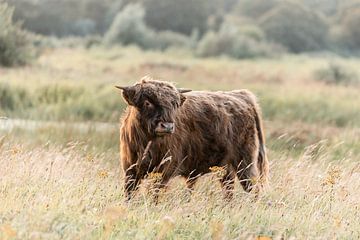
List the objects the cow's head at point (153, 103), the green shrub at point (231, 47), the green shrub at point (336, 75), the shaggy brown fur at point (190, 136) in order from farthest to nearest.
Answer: the green shrub at point (231, 47), the green shrub at point (336, 75), the shaggy brown fur at point (190, 136), the cow's head at point (153, 103)

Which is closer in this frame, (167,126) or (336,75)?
(167,126)

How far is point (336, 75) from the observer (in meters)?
32.1

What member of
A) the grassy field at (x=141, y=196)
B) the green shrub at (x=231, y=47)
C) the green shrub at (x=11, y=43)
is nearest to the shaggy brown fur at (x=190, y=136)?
the grassy field at (x=141, y=196)

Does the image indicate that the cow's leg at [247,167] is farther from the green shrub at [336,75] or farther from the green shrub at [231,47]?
the green shrub at [231,47]

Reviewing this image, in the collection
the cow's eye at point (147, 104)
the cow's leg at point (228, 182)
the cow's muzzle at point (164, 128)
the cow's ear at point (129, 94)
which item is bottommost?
the cow's leg at point (228, 182)

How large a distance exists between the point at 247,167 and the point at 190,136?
890 mm

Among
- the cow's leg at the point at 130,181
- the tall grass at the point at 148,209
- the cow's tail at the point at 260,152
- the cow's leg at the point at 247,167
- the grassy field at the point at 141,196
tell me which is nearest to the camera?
the tall grass at the point at 148,209

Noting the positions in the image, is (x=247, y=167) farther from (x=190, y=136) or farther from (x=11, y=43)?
(x=11, y=43)

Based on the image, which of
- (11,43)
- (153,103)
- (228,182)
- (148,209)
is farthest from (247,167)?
(11,43)

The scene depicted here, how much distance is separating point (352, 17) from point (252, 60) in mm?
16090

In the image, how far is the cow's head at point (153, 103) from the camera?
26.4ft

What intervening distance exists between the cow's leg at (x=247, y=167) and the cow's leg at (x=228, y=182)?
89mm

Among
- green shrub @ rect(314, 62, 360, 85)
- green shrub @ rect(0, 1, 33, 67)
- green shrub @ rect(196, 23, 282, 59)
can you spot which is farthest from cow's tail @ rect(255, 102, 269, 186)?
green shrub @ rect(196, 23, 282, 59)

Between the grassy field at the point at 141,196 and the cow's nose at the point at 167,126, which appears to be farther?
the cow's nose at the point at 167,126
